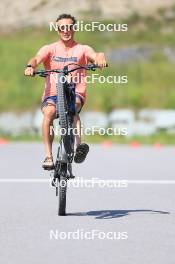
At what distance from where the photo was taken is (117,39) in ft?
153

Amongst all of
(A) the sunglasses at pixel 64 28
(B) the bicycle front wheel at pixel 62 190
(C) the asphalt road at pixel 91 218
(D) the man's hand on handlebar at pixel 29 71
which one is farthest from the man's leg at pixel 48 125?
(A) the sunglasses at pixel 64 28

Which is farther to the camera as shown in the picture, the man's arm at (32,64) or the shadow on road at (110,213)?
the shadow on road at (110,213)

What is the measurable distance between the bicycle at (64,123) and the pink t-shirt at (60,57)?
7 centimetres

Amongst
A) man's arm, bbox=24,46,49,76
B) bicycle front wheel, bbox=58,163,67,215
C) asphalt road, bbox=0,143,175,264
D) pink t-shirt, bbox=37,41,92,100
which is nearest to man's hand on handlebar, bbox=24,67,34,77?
man's arm, bbox=24,46,49,76

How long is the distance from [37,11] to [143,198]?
4320cm

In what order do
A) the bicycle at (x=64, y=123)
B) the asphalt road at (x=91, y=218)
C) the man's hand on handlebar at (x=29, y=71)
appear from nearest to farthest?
the asphalt road at (x=91, y=218) < the bicycle at (x=64, y=123) < the man's hand on handlebar at (x=29, y=71)

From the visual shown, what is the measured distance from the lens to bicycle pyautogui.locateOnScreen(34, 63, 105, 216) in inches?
373

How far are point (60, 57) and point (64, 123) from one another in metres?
0.64

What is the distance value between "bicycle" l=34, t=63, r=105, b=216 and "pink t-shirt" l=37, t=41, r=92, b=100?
0.07 metres

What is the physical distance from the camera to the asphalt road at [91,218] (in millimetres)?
7312

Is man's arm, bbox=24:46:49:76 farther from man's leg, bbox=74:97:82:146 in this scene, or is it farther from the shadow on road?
the shadow on road

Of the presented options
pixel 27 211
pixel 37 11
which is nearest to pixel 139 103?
pixel 37 11

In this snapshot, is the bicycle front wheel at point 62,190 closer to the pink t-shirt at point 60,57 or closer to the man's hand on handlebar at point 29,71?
the pink t-shirt at point 60,57

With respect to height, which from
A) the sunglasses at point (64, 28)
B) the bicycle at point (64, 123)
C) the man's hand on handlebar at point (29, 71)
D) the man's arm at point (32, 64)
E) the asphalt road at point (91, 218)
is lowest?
the asphalt road at point (91, 218)
